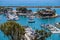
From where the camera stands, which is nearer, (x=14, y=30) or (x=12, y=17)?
(x=14, y=30)

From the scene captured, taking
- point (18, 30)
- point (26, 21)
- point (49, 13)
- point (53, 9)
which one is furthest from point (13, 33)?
point (53, 9)

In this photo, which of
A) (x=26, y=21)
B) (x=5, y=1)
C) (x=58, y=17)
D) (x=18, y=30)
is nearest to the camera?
(x=18, y=30)

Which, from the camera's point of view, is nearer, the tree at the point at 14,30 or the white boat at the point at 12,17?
the tree at the point at 14,30

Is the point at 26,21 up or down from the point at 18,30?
down

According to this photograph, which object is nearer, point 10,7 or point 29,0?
point 10,7

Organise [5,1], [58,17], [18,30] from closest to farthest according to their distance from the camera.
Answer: [18,30] < [58,17] < [5,1]

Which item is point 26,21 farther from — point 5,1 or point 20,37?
point 20,37

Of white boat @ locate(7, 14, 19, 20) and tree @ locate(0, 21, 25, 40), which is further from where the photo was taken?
white boat @ locate(7, 14, 19, 20)

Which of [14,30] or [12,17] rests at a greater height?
[14,30]

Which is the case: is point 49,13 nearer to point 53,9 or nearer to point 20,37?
point 53,9

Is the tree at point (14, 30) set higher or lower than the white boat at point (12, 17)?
higher

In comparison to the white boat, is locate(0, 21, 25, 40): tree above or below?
above
